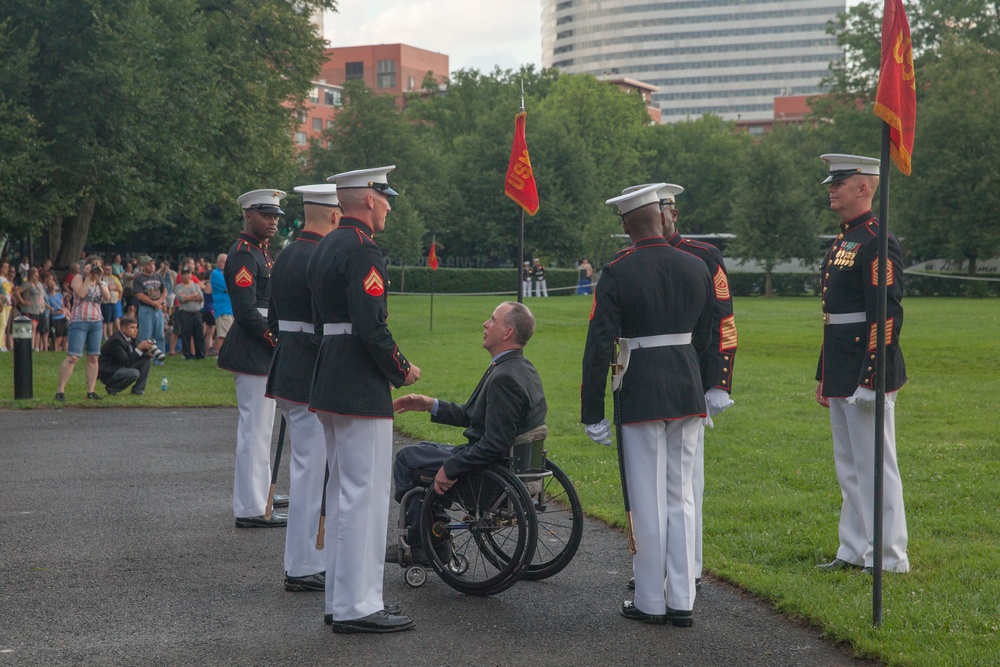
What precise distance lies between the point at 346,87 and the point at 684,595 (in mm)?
72667

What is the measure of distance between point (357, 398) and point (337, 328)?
360 mm

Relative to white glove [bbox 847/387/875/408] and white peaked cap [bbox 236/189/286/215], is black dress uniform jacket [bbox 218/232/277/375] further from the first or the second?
white glove [bbox 847/387/875/408]

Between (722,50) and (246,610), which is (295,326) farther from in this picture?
(722,50)

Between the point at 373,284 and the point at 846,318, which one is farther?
the point at 846,318

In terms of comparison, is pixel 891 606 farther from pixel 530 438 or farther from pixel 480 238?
pixel 480 238

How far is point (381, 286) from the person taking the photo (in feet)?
17.5

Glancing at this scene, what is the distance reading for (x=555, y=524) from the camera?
653 centimetres

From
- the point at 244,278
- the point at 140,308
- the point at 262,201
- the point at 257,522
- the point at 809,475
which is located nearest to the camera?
the point at 257,522

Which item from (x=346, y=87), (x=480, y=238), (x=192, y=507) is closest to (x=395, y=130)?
(x=346, y=87)

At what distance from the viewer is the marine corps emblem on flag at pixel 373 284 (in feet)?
17.3

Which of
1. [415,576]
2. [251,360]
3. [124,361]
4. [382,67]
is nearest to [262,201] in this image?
[251,360]

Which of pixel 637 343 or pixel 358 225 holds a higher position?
pixel 358 225

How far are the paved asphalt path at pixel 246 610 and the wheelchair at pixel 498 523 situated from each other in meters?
0.13

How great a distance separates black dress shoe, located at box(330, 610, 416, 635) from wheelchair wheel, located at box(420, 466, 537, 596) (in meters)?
0.65
